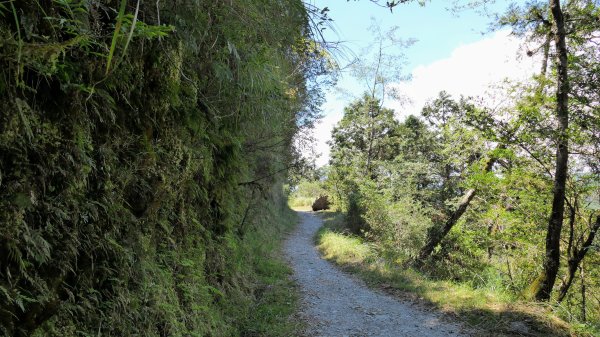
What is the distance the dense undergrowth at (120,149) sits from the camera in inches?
59.3

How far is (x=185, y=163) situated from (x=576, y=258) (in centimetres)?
683

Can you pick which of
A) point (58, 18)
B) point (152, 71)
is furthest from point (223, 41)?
point (58, 18)

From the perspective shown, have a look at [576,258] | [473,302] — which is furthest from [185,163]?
[576,258]

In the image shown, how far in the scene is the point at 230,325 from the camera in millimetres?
4406

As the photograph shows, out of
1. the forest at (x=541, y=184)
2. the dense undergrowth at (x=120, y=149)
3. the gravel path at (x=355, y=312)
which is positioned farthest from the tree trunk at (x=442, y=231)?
the dense undergrowth at (x=120, y=149)

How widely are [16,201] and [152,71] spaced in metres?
1.38

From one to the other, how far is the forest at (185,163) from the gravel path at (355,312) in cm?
54

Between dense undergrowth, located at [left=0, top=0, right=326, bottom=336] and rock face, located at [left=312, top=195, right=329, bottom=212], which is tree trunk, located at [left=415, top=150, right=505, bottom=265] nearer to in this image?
dense undergrowth, located at [left=0, top=0, right=326, bottom=336]

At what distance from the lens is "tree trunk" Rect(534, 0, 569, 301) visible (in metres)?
5.94

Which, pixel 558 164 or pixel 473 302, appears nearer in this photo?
pixel 558 164

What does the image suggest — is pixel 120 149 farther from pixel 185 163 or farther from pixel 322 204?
pixel 322 204

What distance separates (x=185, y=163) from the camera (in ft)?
10.7

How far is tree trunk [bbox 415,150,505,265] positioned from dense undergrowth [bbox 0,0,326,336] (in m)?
7.77

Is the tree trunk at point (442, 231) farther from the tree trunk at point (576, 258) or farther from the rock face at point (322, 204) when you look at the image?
the rock face at point (322, 204)
